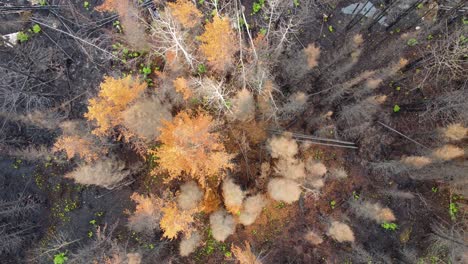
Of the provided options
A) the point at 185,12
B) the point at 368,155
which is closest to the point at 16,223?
the point at 185,12

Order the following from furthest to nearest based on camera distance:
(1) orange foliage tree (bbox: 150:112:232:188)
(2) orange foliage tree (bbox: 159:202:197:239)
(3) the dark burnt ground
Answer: (3) the dark burnt ground, (2) orange foliage tree (bbox: 159:202:197:239), (1) orange foliage tree (bbox: 150:112:232:188)

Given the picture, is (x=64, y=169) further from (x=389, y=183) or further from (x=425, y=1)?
(x=425, y=1)

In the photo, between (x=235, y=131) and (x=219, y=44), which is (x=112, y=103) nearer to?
(x=219, y=44)

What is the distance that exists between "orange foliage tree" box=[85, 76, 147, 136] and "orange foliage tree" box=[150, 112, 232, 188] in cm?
221

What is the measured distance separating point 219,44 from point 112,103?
5.82m

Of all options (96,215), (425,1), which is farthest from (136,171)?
(425,1)

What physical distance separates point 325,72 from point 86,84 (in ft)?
42.2

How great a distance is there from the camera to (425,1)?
759 inches

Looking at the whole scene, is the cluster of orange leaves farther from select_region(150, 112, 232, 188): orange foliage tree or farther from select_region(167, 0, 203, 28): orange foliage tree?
select_region(167, 0, 203, 28): orange foliage tree

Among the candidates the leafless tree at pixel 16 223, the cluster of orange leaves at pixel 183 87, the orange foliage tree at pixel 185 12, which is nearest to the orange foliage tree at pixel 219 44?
the orange foliage tree at pixel 185 12

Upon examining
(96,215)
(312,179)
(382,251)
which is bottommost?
(382,251)

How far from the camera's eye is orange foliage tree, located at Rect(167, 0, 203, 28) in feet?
60.2

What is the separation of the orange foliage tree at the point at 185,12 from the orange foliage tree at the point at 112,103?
155 inches

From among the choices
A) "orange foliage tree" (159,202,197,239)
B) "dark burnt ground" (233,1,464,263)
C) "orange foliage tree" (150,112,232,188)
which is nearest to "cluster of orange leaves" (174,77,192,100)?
"orange foliage tree" (150,112,232,188)
